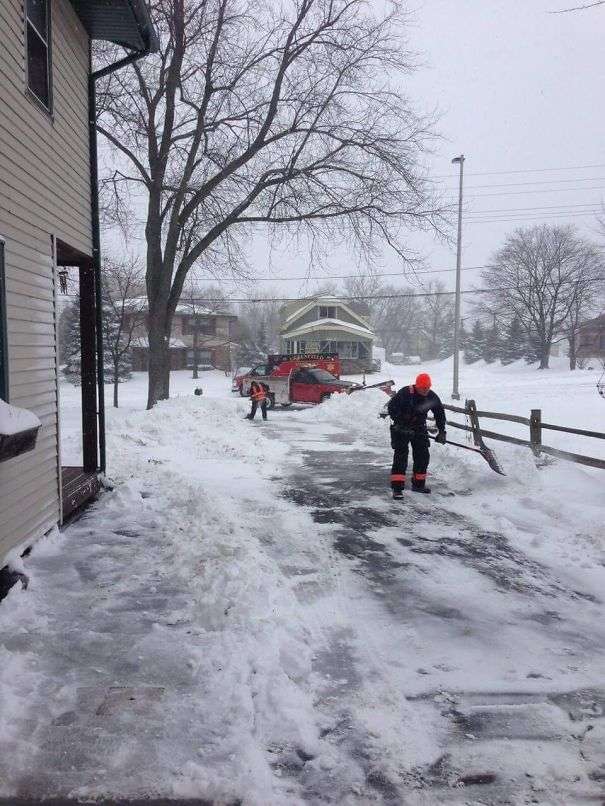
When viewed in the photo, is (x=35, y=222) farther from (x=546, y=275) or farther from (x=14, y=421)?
(x=546, y=275)

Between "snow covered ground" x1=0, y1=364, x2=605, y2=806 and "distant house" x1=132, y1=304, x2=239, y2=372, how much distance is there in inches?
2116

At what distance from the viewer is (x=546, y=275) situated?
52469 millimetres

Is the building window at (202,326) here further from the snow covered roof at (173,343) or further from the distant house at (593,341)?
the distant house at (593,341)

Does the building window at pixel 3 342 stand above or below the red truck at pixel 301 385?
above

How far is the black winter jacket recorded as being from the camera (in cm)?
820

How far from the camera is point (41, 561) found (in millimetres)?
5340

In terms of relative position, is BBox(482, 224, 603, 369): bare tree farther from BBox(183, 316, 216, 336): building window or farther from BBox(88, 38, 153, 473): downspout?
BBox(88, 38, 153, 473): downspout

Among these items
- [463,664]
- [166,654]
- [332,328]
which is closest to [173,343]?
[332,328]

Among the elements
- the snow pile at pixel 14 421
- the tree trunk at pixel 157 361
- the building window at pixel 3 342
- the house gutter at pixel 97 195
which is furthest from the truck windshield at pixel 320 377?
the snow pile at pixel 14 421

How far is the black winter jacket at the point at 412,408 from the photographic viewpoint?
26.9 feet

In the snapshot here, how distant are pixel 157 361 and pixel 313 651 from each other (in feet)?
60.8

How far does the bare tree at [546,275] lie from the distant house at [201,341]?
26887 mm

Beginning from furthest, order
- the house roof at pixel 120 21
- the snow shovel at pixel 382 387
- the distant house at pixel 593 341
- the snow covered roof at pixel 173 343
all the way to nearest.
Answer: the distant house at pixel 593 341 → the snow covered roof at pixel 173 343 → the snow shovel at pixel 382 387 → the house roof at pixel 120 21

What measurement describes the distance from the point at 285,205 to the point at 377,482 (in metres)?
14.3
